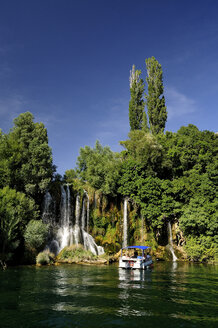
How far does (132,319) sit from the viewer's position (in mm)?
11109

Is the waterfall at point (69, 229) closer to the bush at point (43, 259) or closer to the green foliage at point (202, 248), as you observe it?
the bush at point (43, 259)

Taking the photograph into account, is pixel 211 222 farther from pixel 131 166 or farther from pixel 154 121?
pixel 154 121

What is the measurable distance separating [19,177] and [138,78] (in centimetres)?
4457

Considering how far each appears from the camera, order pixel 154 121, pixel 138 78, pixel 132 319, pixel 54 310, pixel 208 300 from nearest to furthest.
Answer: pixel 132 319 < pixel 54 310 < pixel 208 300 < pixel 154 121 < pixel 138 78

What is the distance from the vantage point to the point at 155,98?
208ft

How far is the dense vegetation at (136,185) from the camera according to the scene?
37.0 m

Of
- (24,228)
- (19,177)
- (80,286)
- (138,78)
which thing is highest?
(138,78)

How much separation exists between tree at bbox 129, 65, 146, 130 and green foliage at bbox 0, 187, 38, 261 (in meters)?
36.2

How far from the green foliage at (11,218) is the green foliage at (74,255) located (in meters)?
6.35

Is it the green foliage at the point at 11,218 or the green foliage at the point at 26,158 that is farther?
the green foliage at the point at 26,158

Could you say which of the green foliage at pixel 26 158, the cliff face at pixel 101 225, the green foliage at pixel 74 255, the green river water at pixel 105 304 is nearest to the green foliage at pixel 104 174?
the cliff face at pixel 101 225

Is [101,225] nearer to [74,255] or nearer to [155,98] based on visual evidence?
[74,255]

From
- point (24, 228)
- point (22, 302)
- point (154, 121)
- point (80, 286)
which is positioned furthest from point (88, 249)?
point (154, 121)

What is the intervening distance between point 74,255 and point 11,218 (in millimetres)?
10823
